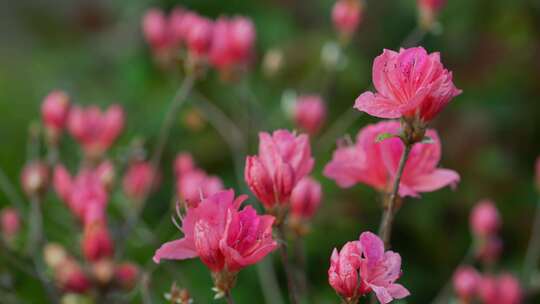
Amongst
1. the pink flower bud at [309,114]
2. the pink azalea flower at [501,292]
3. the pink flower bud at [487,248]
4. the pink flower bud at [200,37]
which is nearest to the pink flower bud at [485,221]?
the pink flower bud at [487,248]

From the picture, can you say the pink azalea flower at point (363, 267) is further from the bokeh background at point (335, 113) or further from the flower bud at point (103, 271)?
the bokeh background at point (335, 113)

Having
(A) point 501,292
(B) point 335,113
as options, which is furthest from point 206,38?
(B) point 335,113

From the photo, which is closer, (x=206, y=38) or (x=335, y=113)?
(x=206, y=38)

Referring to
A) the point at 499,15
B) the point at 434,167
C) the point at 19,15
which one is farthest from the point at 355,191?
the point at 19,15

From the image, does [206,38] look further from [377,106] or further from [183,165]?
[377,106]

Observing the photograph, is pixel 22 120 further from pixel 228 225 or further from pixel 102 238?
pixel 228 225

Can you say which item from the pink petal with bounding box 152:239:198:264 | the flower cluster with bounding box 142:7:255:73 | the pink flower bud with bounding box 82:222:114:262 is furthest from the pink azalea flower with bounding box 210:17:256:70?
the pink petal with bounding box 152:239:198:264
